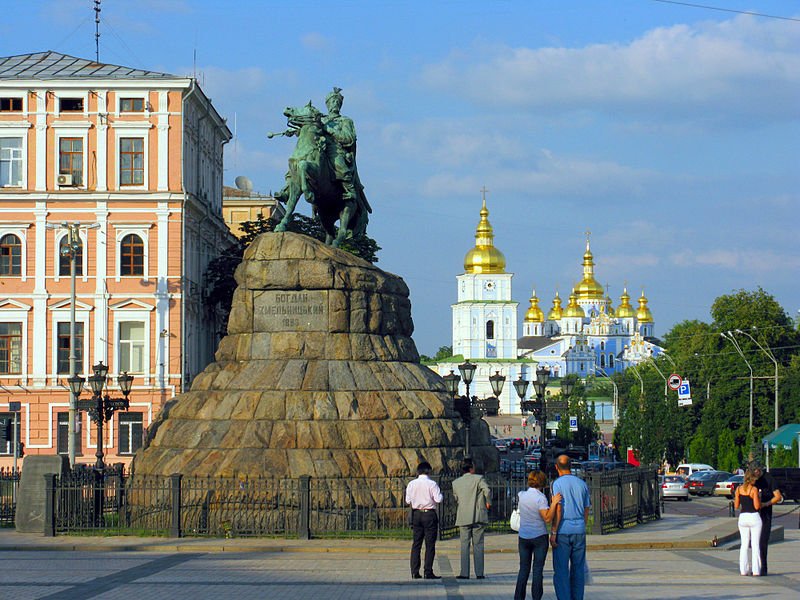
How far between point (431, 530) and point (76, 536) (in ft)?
26.5

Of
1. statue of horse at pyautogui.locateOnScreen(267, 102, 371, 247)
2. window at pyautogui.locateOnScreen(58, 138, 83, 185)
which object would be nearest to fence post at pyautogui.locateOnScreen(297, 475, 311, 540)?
statue of horse at pyautogui.locateOnScreen(267, 102, 371, 247)

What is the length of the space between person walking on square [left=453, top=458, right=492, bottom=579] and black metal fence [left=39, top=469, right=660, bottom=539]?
4.91m

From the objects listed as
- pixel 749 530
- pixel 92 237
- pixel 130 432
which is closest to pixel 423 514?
pixel 749 530

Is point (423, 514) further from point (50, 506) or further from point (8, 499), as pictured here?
point (8, 499)

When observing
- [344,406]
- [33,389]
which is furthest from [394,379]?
[33,389]

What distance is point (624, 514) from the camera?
2602cm

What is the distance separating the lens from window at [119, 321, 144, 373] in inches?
2170

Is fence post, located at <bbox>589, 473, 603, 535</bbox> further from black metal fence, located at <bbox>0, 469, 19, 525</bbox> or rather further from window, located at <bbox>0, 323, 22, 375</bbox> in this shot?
window, located at <bbox>0, 323, 22, 375</bbox>

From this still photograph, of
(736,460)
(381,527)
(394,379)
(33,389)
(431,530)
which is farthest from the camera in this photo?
(736,460)

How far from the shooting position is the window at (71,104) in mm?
55344

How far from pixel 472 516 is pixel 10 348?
133ft

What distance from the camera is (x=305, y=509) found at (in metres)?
22.3

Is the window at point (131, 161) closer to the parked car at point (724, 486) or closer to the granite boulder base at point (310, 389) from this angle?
the parked car at point (724, 486)

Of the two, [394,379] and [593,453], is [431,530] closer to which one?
[394,379]
